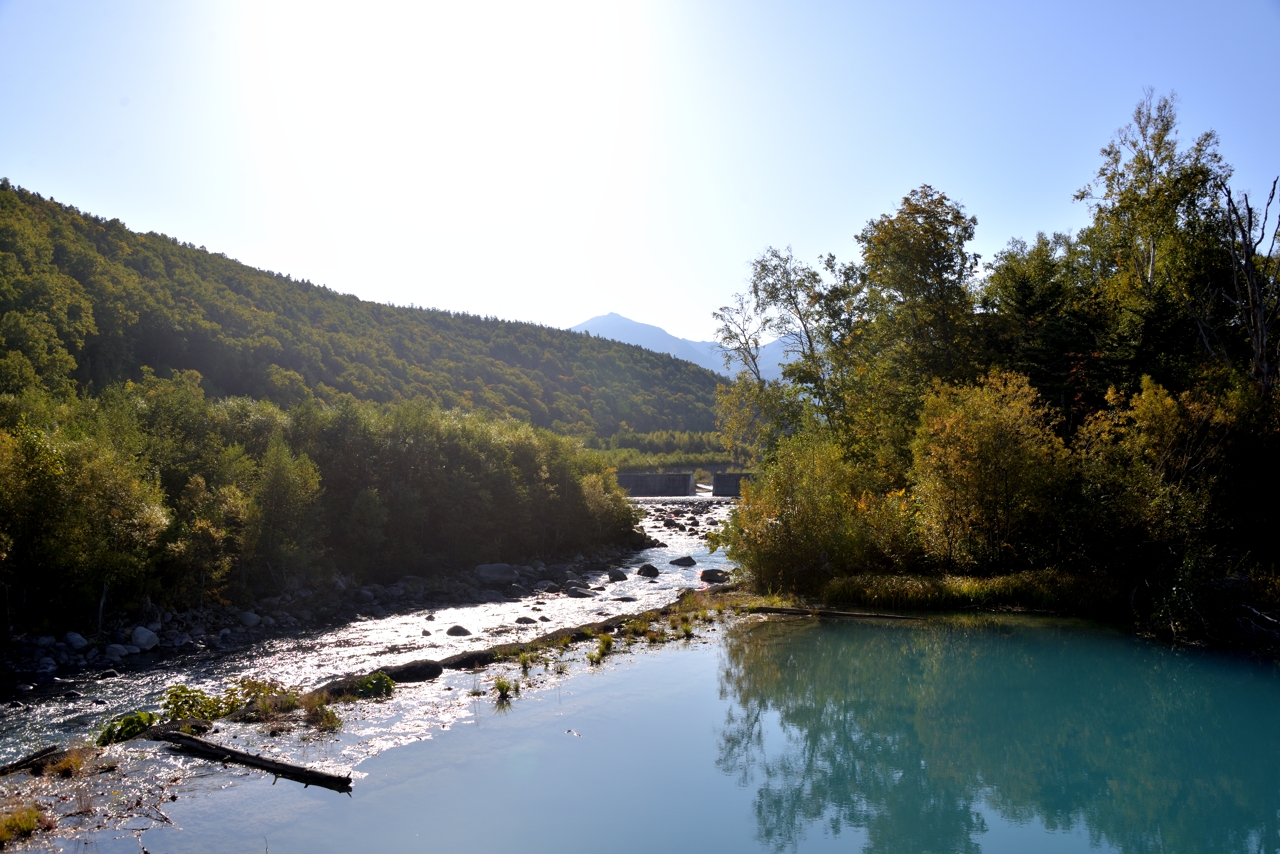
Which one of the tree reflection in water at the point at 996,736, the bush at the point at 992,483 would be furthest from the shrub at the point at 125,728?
the bush at the point at 992,483

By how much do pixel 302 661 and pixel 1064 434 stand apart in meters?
24.5

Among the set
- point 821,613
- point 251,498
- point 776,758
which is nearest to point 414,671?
point 776,758

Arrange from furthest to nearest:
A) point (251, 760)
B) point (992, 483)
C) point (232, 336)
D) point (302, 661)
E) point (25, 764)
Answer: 1. point (232, 336)
2. point (992, 483)
3. point (302, 661)
4. point (251, 760)
5. point (25, 764)

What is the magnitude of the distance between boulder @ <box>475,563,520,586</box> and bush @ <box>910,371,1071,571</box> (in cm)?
1509

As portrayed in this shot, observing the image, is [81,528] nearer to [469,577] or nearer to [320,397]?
[469,577]

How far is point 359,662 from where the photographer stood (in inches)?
669

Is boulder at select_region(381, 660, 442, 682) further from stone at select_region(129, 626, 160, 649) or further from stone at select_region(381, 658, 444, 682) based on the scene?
stone at select_region(129, 626, 160, 649)

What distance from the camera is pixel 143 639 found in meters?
17.7

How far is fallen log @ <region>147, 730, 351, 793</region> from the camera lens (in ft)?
30.5

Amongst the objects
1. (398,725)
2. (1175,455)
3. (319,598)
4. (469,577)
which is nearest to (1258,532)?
(1175,455)

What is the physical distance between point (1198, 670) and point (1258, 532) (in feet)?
21.6

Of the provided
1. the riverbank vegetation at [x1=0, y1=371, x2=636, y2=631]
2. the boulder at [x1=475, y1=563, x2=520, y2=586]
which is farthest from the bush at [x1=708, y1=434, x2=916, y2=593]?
the riverbank vegetation at [x1=0, y1=371, x2=636, y2=631]

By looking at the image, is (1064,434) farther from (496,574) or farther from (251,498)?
(251,498)

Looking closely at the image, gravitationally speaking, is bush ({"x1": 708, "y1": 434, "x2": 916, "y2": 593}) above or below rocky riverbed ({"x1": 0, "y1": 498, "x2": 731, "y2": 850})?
above
